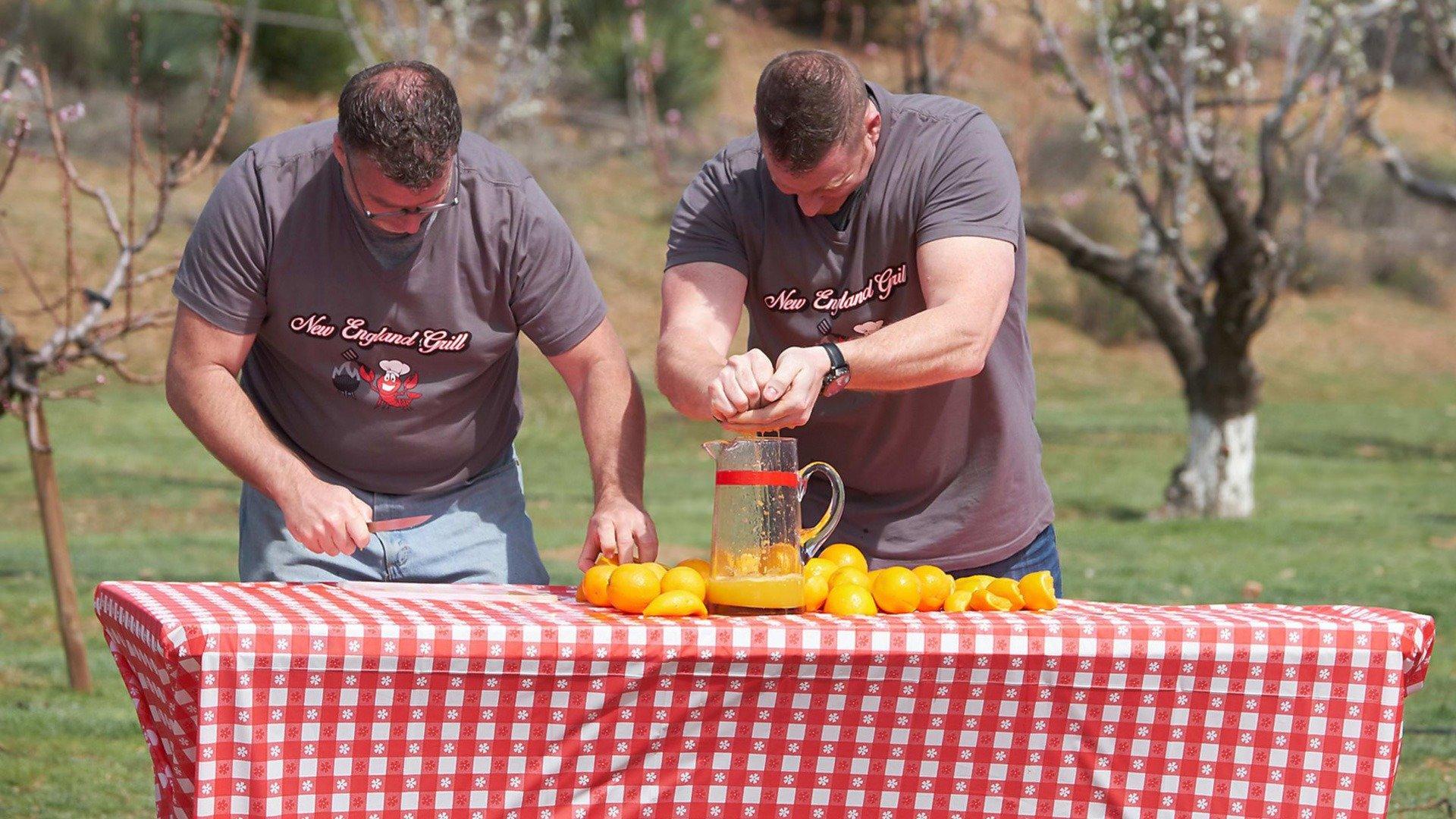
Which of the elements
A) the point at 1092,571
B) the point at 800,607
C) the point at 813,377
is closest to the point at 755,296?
the point at 813,377

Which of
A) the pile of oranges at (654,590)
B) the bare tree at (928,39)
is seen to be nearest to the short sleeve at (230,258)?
the pile of oranges at (654,590)

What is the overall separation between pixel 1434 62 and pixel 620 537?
46.9ft

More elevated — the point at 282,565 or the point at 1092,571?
the point at 282,565

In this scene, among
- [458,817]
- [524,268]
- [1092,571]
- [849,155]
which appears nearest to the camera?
[458,817]

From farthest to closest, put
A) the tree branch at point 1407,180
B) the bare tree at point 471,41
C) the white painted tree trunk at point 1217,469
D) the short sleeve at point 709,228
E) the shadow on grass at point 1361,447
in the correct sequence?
the shadow on grass at point 1361,447, the bare tree at point 471,41, the tree branch at point 1407,180, the white painted tree trunk at point 1217,469, the short sleeve at point 709,228

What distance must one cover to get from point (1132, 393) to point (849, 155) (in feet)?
68.5

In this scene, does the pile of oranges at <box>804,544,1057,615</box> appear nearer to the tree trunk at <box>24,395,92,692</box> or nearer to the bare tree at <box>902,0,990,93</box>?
the tree trunk at <box>24,395,92,692</box>

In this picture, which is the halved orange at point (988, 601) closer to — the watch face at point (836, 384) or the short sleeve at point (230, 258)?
the watch face at point (836, 384)

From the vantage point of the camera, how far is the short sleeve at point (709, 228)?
11.1 ft

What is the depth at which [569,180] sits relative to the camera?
27531 millimetres

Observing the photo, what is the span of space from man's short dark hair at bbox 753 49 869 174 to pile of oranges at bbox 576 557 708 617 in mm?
783

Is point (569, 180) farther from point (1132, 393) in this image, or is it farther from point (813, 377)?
point (813, 377)

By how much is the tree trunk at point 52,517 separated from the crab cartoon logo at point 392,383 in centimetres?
309

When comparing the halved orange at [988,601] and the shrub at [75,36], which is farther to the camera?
the shrub at [75,36]
